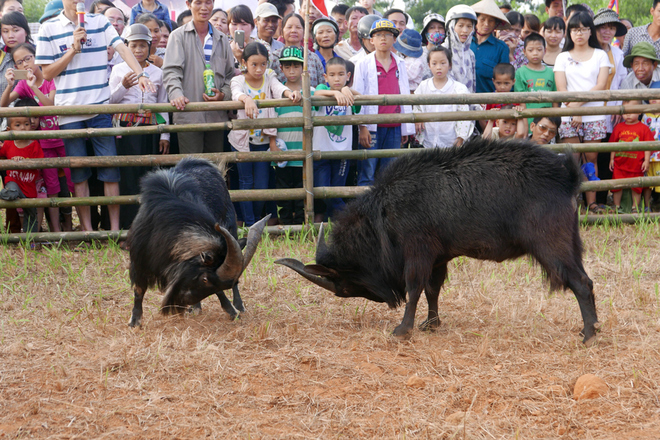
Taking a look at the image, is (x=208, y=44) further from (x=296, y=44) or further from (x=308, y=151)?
(x=308, y=151)

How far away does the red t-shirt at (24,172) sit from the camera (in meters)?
6.52

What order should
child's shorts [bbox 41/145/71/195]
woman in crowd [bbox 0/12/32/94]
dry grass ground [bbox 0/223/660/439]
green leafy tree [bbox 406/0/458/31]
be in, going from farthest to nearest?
green leafy tree [bbox 406/0/458/31] → woman in crowd [bbox 0/12/32/94] → child's shorts [bbox 41/145/71/195] → dry grass ground [bbox 0/223/660/439]

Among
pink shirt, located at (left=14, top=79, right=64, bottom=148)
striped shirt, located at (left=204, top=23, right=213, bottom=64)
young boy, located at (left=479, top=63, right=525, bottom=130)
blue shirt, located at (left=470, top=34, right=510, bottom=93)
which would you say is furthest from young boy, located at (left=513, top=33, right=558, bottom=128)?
pink shirt, located at (left=14, top=79, right=64, bottom=148)

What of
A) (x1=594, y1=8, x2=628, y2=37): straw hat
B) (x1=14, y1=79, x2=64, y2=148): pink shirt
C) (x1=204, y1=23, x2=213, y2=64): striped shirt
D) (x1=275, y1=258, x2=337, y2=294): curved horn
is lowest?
(x1=275, y1=258, x2=337, y2=294): curved horn

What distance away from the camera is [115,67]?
6734 mm

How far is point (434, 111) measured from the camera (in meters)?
7.06

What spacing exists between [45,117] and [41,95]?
22 cm

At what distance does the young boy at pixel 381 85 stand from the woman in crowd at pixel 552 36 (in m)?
1.96

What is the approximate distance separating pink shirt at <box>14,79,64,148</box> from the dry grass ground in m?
1.65

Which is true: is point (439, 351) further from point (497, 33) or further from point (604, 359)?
point (497, 33)

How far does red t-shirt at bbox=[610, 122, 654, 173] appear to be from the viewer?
7.21 m

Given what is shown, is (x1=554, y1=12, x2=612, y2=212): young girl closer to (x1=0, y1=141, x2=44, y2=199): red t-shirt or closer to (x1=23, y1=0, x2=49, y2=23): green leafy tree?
(x1=0, y1=141, x2=44, y2=199): red t-shirt

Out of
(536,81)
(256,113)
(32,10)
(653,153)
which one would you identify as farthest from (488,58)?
(32,10)

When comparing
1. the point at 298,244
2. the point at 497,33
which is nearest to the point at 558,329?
the point at 298,244
